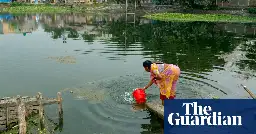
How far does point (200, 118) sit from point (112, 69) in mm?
11262

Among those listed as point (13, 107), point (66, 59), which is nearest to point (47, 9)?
point (66, 59)

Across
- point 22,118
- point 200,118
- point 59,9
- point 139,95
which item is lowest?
point 200,118

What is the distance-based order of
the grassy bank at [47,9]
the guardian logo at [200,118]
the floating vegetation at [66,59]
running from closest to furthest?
the guardian logo at [200,118] < the floating vegetation at [66,59] < the grassy bank at [47,9]

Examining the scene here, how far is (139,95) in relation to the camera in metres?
14.2

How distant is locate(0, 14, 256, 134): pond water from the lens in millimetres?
14016

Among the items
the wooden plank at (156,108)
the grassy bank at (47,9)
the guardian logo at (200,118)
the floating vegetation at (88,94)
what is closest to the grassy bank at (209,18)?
the grassy bank at (47,9)

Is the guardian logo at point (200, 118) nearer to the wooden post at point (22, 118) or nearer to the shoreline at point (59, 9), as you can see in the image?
the wooden post at point (22, 118)

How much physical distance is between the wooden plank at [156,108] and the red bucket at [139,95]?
1.02ft

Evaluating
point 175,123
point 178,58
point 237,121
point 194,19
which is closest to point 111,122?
point 175,123

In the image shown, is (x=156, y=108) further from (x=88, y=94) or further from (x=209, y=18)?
(x=209, y=18)

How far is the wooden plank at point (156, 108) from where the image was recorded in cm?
1284

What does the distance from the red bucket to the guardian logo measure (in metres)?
1.92

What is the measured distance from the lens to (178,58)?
25.9 metres

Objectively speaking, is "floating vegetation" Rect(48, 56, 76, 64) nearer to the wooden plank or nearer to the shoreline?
the wooden plank
